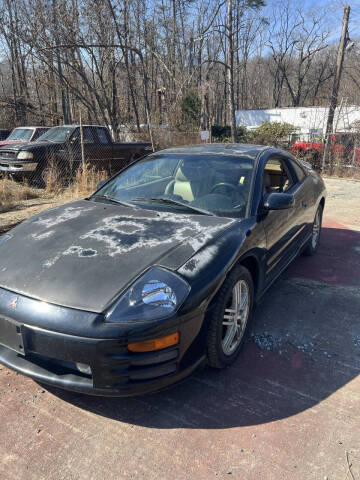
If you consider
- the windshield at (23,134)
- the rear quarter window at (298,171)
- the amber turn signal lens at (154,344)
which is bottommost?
the amber turn signal lens at (154,344)

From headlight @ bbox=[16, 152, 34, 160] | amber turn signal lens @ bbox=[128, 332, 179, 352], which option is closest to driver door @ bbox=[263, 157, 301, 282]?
amber turn signal lens @ bbox=[128, 332, 179, 352]

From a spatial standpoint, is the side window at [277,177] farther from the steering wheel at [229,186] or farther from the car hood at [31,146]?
the car hood at [31,146]

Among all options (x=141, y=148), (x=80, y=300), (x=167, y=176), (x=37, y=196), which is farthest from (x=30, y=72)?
(x=80, y=300)

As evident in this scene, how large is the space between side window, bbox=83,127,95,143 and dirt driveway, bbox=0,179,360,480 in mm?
8465

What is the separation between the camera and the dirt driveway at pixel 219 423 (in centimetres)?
188

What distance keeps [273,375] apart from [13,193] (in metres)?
7.67

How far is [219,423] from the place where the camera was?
7.08ft

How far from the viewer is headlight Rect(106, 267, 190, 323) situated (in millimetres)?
1936

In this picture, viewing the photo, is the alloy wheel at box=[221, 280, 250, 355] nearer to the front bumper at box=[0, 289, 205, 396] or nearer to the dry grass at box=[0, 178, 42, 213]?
the front bumper at box=[0, 289, 205, 396]

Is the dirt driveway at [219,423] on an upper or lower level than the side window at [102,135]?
lower

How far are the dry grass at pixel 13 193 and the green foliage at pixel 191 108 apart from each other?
13.5 m

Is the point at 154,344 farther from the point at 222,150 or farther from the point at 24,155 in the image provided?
the point at 24,155

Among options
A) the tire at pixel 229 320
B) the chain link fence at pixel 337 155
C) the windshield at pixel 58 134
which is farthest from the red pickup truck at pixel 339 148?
the tire at pixel 229 320

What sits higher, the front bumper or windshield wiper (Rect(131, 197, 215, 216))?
windshield wiper (Rect(131, 197, 215, 216))
